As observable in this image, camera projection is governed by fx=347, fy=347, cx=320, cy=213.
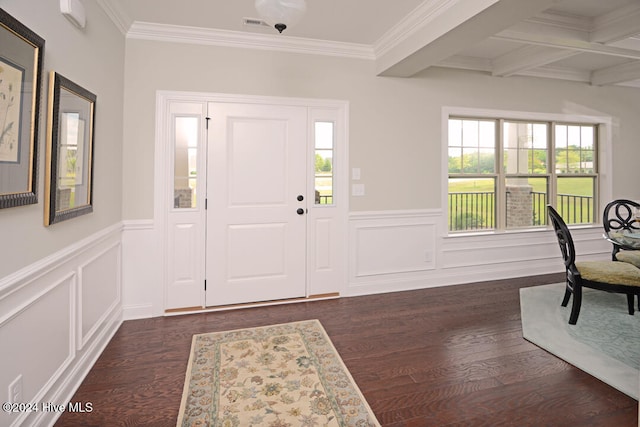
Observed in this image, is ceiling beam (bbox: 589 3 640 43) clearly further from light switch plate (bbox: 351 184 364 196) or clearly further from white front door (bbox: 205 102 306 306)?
white front door (bbox: 205 102 306 306)

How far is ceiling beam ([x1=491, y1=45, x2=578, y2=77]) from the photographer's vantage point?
→ 11.9 ft

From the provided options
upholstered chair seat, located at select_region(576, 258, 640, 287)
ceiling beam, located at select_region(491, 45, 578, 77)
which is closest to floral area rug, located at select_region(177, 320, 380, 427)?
upholstered chair seat, located at select_region(576, 258, 640, 287)

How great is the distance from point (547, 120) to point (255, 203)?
4025 millimetres

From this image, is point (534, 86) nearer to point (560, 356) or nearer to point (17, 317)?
point (560, 356)

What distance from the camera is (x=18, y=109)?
59.3 inches

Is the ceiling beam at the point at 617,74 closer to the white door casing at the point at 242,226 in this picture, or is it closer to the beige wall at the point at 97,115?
the white door casing at the point at 242,226

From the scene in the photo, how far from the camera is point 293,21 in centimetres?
203

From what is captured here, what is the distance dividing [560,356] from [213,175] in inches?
127

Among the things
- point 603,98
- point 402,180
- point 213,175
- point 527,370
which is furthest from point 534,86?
point 213,175

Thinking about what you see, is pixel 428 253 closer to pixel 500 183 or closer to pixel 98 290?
pixel 500 183

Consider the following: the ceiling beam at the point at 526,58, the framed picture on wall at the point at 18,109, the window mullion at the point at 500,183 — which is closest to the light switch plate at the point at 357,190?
the window mullion at the point at 500,183

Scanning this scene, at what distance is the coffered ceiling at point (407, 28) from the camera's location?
2652 mm

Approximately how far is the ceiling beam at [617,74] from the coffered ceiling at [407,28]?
2.94 feet

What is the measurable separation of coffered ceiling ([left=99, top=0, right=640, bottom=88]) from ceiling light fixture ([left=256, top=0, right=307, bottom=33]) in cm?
101
